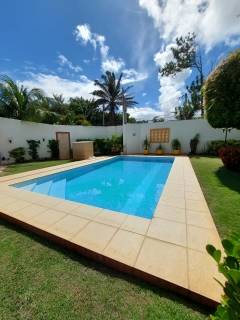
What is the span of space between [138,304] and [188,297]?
0.51 metres

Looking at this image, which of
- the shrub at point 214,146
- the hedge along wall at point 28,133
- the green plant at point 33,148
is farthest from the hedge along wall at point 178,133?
the green plant at point 33,148

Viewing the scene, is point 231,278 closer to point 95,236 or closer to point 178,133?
point 95,236

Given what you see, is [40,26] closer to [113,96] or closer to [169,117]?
[169,117]

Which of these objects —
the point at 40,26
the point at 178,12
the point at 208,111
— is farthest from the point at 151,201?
the point at 40,26

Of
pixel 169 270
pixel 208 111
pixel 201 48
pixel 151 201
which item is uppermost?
pixel 201 48

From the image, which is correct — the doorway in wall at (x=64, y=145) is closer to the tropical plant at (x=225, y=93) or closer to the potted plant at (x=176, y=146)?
the potted plant at (x=176, y=146)

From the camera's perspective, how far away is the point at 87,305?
1623 mm

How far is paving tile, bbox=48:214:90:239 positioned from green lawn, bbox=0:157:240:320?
0.20 meters

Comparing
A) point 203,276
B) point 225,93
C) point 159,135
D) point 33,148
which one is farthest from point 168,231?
point 159,135

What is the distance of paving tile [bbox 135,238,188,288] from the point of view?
5.91 feet

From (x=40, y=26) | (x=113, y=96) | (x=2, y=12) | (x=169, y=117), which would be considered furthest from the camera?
(x=113, y=96)

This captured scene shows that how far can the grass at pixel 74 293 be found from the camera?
1.54 meters

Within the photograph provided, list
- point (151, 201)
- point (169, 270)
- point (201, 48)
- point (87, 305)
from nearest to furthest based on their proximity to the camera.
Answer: point (87, 305)
point (169, 270)
point (151, 201)
point (201, 48)

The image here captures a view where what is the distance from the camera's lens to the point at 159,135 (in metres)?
14.9
